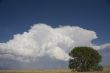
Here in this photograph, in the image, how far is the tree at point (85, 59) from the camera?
4957 inches

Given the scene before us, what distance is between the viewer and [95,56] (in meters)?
127

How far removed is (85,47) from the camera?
129875 mm

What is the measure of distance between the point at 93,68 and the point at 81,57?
343 inches

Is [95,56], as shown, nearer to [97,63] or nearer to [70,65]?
[97,63]

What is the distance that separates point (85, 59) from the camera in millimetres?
126062

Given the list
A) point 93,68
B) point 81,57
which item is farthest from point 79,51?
point 93,68

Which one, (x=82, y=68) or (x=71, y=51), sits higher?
(x=71, y=51)

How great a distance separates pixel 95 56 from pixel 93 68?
6.42m

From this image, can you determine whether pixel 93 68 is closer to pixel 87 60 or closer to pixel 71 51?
pixel 87 60

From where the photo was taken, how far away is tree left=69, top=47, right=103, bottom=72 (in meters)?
126

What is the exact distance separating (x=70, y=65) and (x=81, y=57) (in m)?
8.18

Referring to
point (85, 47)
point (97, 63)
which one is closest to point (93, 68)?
point (97, 63)

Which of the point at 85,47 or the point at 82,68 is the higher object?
the point at 85,47

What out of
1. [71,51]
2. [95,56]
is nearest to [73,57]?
[71,51]
